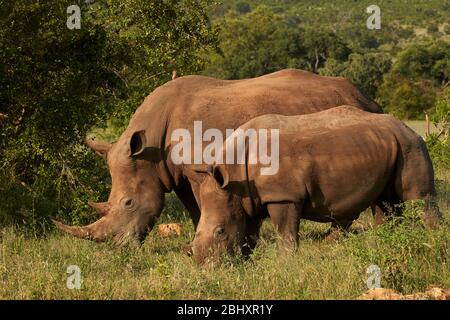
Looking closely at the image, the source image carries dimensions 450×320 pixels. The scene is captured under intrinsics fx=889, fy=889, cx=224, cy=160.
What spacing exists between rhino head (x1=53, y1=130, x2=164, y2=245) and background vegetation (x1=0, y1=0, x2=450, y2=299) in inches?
9.3

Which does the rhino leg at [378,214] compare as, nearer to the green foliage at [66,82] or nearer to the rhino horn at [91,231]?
the rhino horn at [91,231]

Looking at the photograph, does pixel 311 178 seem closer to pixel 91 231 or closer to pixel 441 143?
pixel 91 231

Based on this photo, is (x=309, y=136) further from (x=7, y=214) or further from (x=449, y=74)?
(x=449, y=74)

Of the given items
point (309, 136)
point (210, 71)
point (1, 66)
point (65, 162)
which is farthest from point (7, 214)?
point (210, 71)

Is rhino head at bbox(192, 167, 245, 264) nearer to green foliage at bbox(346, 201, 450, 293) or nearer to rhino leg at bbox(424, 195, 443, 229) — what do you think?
green foliage at bbox(346, 201, 450, 293)

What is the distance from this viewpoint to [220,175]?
8.95 m

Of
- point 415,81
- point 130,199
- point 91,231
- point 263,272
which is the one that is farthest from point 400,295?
point 415,81

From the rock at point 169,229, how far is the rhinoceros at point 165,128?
0.96 m

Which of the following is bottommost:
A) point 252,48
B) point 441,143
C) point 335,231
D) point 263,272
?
point 252,48

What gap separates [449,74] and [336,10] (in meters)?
66.2

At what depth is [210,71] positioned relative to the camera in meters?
52.6

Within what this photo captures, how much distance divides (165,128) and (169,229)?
164 centimetres

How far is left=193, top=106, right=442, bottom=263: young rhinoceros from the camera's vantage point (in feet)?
29.1

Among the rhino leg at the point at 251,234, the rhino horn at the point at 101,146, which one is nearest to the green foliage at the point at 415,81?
the rhino horn at the point at 101,146
